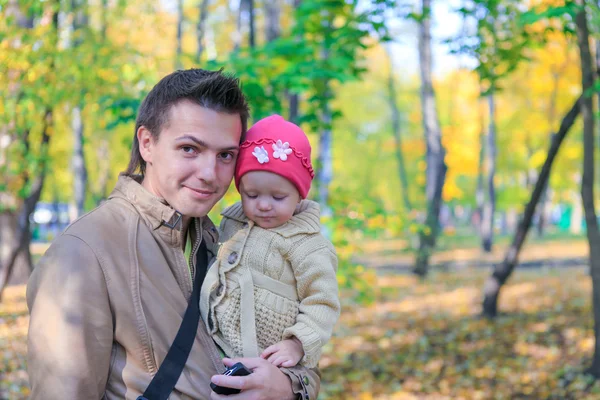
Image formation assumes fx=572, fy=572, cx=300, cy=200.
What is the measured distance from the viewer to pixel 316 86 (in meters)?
5.43

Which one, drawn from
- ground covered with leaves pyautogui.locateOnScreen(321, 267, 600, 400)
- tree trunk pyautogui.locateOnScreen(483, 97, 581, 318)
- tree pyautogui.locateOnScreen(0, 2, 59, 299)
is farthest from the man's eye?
tree trunk pyautogui.locateOnScreen(483, 97, 581, 318)

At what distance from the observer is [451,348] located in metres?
9.12

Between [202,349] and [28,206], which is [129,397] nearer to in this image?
[202,349]

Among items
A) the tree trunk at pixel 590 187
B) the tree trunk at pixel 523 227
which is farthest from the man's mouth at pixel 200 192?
the tree trunk at pixel 523 227

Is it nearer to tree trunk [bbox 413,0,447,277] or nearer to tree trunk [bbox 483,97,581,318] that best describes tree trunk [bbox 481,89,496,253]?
tree trunk [bbox 413,0,447,277]

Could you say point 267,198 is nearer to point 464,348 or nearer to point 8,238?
point 464,348

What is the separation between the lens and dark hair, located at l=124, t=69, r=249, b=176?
76.2 inches

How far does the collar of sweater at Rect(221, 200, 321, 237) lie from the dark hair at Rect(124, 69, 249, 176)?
501 mm

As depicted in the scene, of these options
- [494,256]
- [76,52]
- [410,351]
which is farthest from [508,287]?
[76,52]

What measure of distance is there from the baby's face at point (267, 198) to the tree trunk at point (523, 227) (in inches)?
259

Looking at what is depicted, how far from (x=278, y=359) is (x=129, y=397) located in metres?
0.56

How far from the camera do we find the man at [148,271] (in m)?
1.62

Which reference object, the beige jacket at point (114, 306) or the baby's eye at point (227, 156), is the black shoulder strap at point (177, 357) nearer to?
the beige jacket at point (114, 306)

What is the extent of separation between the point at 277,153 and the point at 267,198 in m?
0.18
